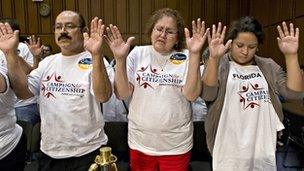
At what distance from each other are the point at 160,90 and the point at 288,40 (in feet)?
→ 2.61

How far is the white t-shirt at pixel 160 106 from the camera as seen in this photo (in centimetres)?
188

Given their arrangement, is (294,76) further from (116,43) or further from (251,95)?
(116,43)

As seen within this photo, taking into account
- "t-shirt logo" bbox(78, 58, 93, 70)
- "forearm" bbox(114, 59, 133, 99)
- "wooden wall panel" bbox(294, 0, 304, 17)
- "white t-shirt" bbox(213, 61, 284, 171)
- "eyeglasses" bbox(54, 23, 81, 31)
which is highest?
"wooden wall panel" bbox(294, 0, 304, 17)

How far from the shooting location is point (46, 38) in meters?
7.53

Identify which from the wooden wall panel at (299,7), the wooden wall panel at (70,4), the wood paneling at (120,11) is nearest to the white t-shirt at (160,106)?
the wooden wall panel at (299,7)

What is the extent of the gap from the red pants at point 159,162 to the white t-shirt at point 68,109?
0.79 ft

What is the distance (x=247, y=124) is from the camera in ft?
5.98

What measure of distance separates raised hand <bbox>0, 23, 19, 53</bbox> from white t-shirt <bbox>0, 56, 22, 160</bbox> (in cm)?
14

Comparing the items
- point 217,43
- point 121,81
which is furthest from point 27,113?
point 217,43

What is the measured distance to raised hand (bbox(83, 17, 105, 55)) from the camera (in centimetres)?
176

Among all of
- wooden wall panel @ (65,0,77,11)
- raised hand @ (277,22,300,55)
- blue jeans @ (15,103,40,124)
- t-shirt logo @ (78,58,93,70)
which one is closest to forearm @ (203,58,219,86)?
raised hand @ (277,22,300,55)

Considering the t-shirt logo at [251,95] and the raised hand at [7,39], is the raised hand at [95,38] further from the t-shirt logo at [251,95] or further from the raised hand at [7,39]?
the t-shirt logo at [251,95]

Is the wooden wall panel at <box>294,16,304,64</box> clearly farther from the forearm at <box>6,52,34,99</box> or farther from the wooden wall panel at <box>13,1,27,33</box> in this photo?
the wooden wall panel at <box>13,1,27,33</box>

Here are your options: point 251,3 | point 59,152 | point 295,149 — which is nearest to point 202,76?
point 59,152
